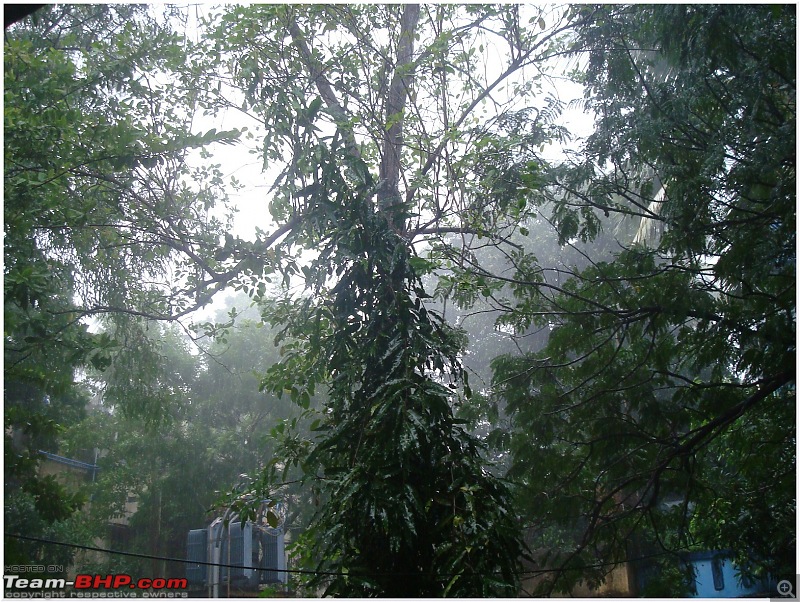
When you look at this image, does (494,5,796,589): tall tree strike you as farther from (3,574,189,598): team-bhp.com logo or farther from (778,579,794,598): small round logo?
(3,574,189,598): team-bhp.com logo

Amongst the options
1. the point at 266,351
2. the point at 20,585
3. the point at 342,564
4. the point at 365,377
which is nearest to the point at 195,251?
the point at 365,377

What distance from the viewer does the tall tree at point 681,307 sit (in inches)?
139

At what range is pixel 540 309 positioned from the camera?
446 cm

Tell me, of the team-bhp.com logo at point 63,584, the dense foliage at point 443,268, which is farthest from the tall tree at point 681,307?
the team-bhp.com logo at point 63,584

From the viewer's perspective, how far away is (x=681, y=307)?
12.4ft

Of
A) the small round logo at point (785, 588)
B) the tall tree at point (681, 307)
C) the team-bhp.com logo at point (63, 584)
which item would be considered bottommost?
the small round logo at point (785, 588)

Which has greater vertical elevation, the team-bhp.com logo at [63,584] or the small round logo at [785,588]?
the team-bhp.com logo at [63,584]

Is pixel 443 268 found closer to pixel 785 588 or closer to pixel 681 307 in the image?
pixel 681 307

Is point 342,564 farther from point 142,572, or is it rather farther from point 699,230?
point 142,572

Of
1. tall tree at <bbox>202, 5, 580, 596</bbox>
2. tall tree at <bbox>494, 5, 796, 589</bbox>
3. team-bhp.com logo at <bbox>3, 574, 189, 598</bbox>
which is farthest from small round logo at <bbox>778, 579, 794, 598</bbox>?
team-bhp.com logo at <bbox>3, 574, 189, 598</bbox>

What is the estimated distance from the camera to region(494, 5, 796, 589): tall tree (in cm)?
353

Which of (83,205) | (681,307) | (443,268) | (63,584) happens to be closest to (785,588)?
(681,307)

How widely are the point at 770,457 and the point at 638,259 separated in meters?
1.61

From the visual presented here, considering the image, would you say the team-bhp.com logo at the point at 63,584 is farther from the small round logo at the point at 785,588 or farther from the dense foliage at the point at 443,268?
the small round logo at the point at 785,588
